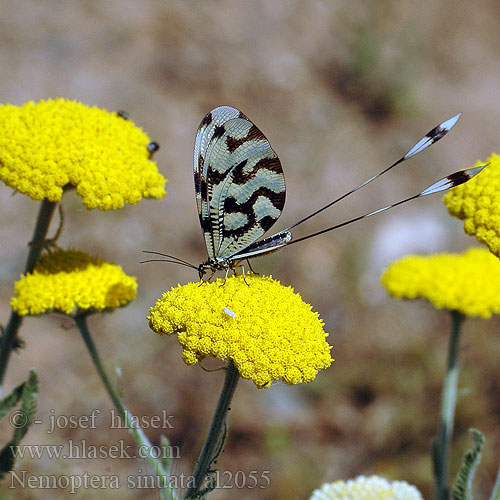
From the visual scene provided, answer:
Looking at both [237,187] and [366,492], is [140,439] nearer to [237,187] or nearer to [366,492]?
[237,187]

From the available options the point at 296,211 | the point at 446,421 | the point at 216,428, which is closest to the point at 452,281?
the point at 446,421

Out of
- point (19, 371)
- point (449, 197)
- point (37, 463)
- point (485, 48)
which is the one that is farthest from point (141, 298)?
point (485, 48)

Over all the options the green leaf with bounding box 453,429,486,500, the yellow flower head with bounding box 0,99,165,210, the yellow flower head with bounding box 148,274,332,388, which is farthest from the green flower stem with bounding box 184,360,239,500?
the green leaf with bounding box 453,429,486,500

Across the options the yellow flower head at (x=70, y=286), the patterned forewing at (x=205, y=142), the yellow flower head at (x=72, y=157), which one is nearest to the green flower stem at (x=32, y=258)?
the yellow flower head at (x=70, y=286)

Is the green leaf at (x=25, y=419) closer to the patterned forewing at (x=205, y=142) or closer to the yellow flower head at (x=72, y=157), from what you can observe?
the yellow flower head at (x=72, y=157)

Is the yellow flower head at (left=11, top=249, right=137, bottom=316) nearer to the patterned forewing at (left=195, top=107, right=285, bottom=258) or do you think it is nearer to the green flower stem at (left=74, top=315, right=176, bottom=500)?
the green flower stem at (left=74, top=315, right=176, bottom=500)

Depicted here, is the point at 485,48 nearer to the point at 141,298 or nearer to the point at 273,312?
the point at 141,298
